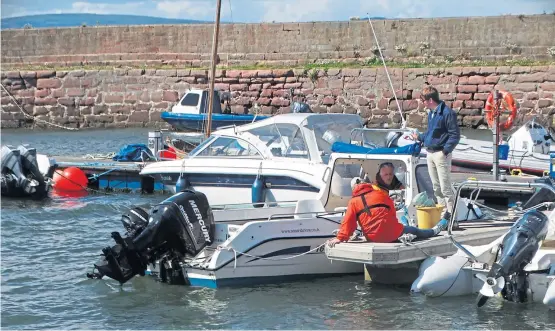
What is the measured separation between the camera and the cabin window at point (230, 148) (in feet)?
47.2

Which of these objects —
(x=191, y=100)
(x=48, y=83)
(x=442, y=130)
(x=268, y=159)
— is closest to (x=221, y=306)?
(x=442, y=130)

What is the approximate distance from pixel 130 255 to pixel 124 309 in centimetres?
54

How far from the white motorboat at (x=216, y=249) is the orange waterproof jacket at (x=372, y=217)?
24.7 inches

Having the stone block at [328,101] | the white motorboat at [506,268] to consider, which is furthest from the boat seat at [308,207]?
the stone block at [328,101]

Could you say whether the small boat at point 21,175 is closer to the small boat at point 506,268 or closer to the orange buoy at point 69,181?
the orange buoy at point 69,181

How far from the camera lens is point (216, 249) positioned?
10.5 m

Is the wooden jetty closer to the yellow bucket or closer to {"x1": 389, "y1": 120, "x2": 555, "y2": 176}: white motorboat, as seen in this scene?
the yellow bucket

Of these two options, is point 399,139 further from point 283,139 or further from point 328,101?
point 328,101

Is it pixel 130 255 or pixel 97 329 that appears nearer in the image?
pixel 97 329

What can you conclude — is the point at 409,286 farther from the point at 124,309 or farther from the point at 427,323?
the point at 124,309

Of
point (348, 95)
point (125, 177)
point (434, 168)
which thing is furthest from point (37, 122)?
point (434, 168)

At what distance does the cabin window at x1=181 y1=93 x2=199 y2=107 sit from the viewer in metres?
26.5

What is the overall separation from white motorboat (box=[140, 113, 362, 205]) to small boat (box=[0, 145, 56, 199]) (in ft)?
13.1

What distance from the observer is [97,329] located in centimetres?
951
